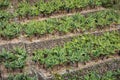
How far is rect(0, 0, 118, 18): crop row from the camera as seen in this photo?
20.1 m

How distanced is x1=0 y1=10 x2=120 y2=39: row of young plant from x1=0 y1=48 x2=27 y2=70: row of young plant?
54.0 inches

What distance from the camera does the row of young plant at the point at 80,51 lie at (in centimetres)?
1623

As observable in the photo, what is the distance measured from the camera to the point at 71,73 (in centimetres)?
1583

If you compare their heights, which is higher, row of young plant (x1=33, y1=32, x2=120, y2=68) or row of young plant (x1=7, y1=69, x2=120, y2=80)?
row of young plant (x1=33, y1=32, x2=120, y2=68)

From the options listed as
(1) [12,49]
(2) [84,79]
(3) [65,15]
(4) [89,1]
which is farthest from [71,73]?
(4) [89,1]

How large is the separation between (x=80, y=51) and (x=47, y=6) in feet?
16.2

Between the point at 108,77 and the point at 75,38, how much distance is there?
3.67 metres

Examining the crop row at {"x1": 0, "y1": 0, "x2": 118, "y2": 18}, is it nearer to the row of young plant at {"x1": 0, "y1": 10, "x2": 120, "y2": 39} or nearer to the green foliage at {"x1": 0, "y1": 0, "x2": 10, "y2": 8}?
the green foliage at {"x1": 0, "y1": 0, "x2": 10, "y2": 8}

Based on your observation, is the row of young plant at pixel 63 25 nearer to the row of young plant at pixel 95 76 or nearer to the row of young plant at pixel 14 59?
the row of young plant at pixel 14 59

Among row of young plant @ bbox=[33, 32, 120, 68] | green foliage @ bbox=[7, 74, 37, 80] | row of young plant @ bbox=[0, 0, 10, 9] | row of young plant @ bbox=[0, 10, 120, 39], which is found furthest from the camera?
row of young plant @ bbox=[0, 0, 10, 9]

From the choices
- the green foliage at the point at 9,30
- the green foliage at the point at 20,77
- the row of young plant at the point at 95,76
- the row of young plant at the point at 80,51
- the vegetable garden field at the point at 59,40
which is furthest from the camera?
the green foliage at the point at 9,30

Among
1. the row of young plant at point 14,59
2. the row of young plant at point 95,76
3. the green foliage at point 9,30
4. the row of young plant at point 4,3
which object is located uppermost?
the row of young plant at point 4,3

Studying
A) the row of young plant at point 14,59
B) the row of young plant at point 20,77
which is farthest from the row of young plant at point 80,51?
the row of young plant at point 20,77

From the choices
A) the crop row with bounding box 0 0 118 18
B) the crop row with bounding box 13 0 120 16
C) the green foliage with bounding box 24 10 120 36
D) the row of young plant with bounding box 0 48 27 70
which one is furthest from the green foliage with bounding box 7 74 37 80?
the crop row with bounding box 13 0 120 16
